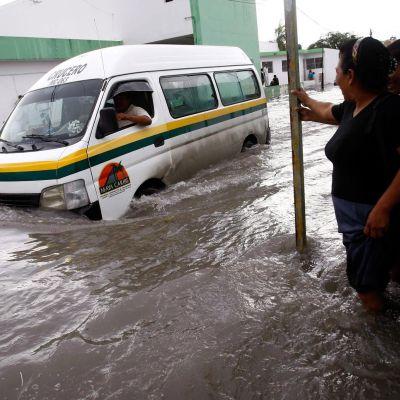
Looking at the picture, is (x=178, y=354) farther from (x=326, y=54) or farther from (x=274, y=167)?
(x=326, y=54)

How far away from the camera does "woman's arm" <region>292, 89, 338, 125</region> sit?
2.56 meters

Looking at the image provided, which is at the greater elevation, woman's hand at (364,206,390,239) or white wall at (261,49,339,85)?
white wall at (261,49,339,85)

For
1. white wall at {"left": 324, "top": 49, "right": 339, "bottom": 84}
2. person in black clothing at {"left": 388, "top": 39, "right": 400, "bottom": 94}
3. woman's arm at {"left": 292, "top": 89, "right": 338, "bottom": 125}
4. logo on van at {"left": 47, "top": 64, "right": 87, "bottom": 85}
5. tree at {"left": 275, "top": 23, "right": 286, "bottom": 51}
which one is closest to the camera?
person in black clothing at {"left": 388, "top": 39, "right": 400, "bottom": 94}

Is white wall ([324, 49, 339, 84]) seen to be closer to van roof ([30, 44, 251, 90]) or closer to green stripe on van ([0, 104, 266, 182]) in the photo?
van roof ([30, 44, 251, 90])

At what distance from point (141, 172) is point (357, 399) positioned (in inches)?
143

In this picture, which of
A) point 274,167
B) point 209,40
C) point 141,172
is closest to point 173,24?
point 209,40

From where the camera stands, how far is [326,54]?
130 ft

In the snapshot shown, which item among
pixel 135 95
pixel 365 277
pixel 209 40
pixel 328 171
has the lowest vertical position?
pixel 328 171

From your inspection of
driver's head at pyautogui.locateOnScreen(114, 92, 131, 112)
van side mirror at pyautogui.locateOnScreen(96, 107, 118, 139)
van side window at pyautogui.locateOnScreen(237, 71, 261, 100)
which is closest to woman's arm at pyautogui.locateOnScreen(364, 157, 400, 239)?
van side mirror at pyautogui.locateOnScreen(96, 107, 118, 139)

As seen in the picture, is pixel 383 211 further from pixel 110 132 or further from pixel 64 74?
pixel 64 74

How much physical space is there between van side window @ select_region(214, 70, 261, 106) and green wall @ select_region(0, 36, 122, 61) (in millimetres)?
10830

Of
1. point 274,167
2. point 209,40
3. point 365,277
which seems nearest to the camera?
point 365,277

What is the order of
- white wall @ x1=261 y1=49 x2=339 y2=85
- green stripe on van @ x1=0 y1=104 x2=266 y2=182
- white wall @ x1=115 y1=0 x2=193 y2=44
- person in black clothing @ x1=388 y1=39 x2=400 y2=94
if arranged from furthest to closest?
1. white wall @ x1=261 y1=49 x2=339 y2=85
2. white wall @ x1=115 y1=0 x2=193 y2=44
3. green stripe on van @ x1=0 y1=104 x2=266 y2=182
4. person in black clothing @ x1=388 y1=39 x2=400 y2=94

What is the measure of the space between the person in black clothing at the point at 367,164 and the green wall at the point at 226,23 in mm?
17519
